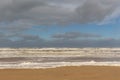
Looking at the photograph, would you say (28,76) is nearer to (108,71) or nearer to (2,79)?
(2,79)

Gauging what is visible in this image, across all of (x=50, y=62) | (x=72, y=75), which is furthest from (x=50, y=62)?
(x=72, y=75)

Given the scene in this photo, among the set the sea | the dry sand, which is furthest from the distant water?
the dry sand

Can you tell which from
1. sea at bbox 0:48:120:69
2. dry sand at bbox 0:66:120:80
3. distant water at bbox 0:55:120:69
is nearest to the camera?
dry sand at bbox 0:66:120:80

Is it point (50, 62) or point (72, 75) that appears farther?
point (50, 62)

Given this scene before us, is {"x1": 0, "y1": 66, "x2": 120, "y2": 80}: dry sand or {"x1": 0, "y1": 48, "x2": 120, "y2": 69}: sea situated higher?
{"x1": 0, "y1": 48, "x2": 120, "y2": 69}: sea

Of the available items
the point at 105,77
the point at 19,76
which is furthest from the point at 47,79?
the point at 105,77

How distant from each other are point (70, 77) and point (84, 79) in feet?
2.97

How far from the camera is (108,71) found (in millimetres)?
18938

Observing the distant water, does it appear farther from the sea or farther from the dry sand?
the dry sand

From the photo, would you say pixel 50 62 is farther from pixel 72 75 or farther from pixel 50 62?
pixel 72 75

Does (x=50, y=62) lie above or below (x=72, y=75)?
above

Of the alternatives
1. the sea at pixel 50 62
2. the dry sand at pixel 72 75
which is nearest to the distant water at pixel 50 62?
the sea at pixel 50 62

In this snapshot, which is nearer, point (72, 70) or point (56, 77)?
point (56, 77)

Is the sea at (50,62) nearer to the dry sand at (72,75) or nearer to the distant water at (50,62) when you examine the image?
the distant water at (50,62)
